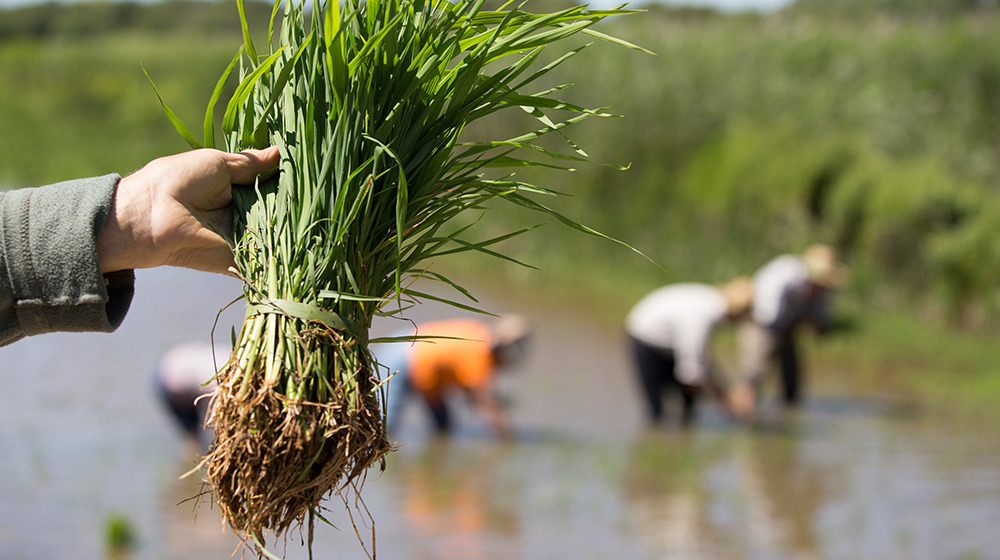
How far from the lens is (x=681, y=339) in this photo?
859 cm

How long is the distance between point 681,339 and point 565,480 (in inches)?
78.1

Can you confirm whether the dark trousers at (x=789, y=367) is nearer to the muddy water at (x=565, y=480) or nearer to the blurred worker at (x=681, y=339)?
the muddy water at (x=565, y=480)

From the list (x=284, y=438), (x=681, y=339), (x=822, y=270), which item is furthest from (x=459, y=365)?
(x=284, y=438)

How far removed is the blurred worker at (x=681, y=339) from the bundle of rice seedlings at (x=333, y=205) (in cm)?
670

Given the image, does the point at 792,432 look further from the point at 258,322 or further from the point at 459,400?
the point at 258,322

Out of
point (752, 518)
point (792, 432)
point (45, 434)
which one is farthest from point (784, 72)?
point (45, 434)

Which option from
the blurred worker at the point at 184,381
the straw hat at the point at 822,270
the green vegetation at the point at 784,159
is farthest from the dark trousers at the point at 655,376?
the blurred worker at the point at 184,381

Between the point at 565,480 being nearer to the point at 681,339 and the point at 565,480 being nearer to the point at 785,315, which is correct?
the point at 681,339

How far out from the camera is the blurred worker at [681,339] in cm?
845

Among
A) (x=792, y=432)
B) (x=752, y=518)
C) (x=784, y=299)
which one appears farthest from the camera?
(x=784, y=299)

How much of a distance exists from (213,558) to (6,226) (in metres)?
4.00

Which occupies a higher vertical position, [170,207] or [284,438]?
[170,207]

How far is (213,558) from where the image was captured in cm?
538

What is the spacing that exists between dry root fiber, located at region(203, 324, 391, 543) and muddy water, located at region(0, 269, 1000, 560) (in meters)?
3.76
